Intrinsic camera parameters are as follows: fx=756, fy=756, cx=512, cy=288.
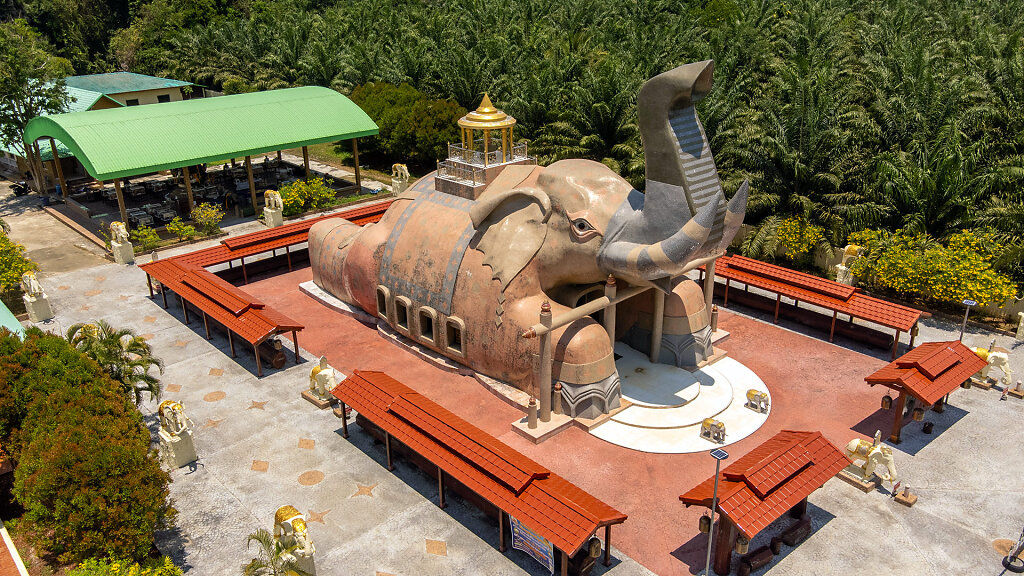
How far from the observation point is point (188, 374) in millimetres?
26156

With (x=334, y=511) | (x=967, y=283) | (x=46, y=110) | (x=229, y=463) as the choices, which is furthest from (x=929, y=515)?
(x=46, y=110)

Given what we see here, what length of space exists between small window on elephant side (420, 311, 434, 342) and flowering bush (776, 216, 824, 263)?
53.4ft

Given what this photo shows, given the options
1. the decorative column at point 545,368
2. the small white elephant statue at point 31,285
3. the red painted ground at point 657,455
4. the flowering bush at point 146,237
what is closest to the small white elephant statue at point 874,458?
the red painted ground at point 657,455

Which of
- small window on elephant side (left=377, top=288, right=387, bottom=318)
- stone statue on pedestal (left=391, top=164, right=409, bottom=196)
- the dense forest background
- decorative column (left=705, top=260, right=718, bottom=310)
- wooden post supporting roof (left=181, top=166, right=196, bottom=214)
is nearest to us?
decorative column (left=705, top=260, right=718, bottom=310)

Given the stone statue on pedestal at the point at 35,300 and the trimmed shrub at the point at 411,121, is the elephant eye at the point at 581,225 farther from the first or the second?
the trimmed shrub at the point at 411,121

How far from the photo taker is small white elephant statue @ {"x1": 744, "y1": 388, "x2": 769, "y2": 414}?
23.3 metres

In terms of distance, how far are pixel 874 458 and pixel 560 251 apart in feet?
33.7

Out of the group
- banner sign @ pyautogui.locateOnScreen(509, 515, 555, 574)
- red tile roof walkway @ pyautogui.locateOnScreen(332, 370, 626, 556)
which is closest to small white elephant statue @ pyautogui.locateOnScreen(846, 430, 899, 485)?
red tile roof walkway @ pyautogui.locateOnScreen(332, 370, 626, 556)

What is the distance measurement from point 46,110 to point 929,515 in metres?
48.1

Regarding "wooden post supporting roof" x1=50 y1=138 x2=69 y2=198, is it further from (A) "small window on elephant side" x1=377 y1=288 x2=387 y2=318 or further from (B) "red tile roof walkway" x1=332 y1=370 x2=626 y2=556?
(B) "red tile roof walkway" x1=332 y1=370 x2=626 y2=556

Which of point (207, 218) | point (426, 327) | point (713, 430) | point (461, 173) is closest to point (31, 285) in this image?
point (207, 218)

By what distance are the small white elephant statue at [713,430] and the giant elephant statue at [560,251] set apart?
274 cm

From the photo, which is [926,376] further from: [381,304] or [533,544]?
[381,304]

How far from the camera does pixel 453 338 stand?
25750 millimetres
